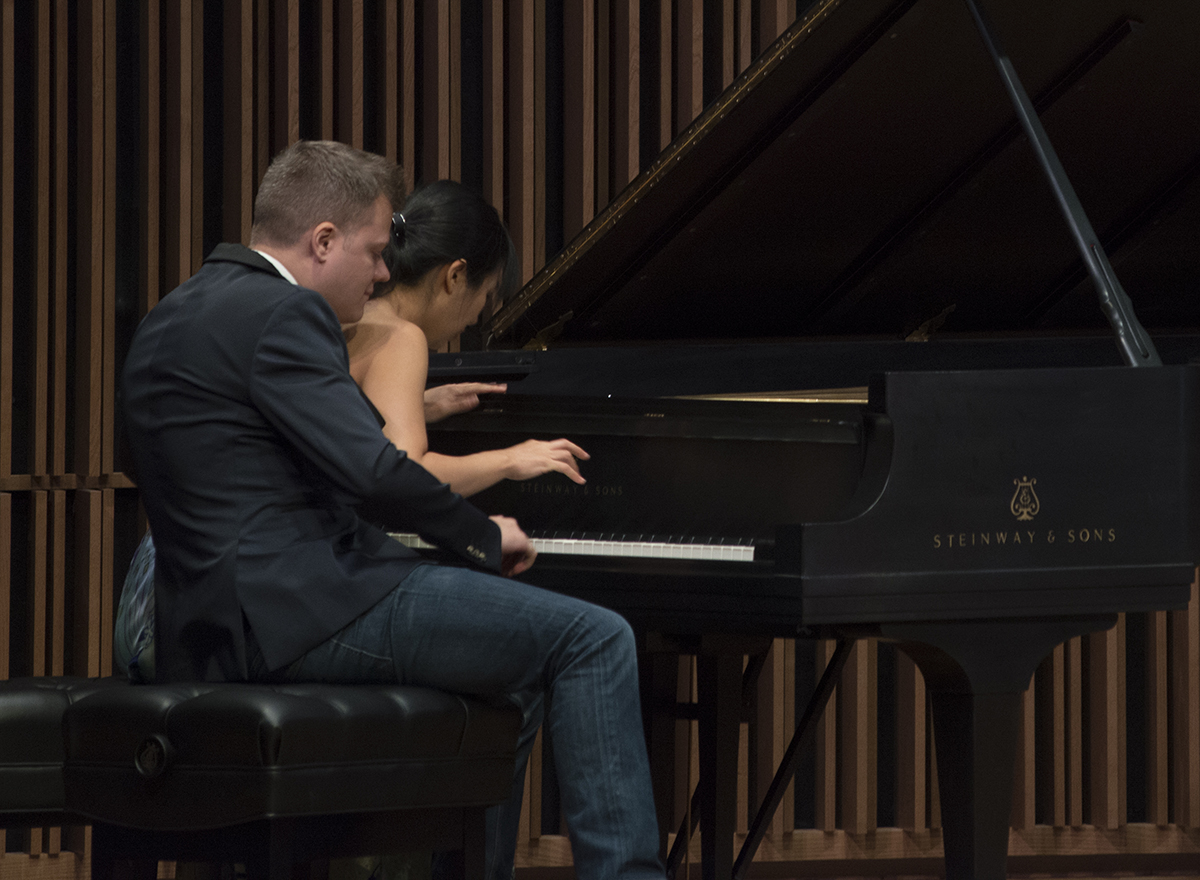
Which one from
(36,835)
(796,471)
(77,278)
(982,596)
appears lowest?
(36,835)

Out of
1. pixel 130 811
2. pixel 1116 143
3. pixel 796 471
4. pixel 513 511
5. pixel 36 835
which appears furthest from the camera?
pixel 36 835

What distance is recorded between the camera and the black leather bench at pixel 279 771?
1860 millimetres

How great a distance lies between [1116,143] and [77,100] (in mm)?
2207

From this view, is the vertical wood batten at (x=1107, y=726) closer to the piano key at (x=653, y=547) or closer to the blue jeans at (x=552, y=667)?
the piano key at (x=653, y=547)

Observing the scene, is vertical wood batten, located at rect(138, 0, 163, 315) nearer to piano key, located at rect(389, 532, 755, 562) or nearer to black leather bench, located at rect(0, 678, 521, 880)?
piano key, located at rect(389, 532, 755, 562)

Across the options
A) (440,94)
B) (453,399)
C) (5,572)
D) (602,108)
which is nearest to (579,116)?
(602,108)

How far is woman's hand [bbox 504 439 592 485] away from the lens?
7.55ft

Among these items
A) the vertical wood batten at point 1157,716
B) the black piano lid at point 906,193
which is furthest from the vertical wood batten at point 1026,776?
the black piano lid at point 906,193

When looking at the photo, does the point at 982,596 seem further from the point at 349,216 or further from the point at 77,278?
the point at 77,278

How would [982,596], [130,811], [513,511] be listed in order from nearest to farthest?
1. [130,811]
2. [982,596]
3. [513,511]

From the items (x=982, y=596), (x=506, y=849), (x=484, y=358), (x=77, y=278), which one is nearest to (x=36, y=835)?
(x=77, y=278)

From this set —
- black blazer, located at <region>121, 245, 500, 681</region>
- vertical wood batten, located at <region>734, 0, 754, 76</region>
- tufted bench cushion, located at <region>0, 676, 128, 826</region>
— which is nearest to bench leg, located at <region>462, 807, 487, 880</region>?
black blazer, located at <region>121, 245, 500, 681</region>

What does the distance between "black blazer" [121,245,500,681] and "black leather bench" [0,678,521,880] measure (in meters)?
0.10

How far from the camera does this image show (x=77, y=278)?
3656 mm
